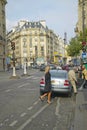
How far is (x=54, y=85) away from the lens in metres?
18.8

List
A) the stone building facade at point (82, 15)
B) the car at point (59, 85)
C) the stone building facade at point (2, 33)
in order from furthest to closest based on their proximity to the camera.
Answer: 1. the stone building facade at point (2, 33)
2. the stone building facade at point (82, 15)
3. the car at point (59, 85)

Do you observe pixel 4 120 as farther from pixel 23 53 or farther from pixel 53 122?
pixel 23 53

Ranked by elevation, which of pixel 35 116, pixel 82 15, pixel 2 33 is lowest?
pixel 35 116

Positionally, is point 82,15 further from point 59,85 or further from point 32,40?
point 32,40

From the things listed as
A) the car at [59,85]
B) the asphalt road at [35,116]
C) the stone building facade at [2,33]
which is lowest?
the asphalt road at [35,116]

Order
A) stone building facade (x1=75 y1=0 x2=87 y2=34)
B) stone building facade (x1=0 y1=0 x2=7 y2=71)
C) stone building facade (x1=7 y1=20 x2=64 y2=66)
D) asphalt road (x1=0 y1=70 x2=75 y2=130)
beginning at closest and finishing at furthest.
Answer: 1. asphalt road (x1=0 y1=70 x2=75 y2=130)
2. stone building facade (x1=75 y1=0 x2=87 y2=34)
3. stone building facade (x1=0 y1=0 x2=7 y2=71)
4. stone building facade (x1=7 y1=20 x2=64 y2=66)

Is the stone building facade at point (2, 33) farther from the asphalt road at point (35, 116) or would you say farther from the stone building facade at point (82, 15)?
the asphalt road at point (35, 116)

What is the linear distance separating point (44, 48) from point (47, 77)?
6201 inches

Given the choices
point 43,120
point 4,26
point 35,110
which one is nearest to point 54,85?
point 35,110

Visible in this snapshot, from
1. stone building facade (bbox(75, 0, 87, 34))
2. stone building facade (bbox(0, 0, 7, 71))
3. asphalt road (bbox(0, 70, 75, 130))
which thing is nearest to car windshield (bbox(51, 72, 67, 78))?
asphalt road (bbox(0, 70, 75, 130))

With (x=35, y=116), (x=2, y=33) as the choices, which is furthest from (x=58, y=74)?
(x=2, y=33)

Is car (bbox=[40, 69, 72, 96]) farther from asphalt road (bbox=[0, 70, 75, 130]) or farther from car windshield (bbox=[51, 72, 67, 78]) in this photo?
asphalt road (bbox=[0, 70, 75, 130])

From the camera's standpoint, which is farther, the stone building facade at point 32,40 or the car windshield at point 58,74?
the stone building facade at point 32,40

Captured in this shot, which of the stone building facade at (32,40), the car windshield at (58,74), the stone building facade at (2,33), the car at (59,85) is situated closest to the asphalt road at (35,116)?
the car at (59,85)
